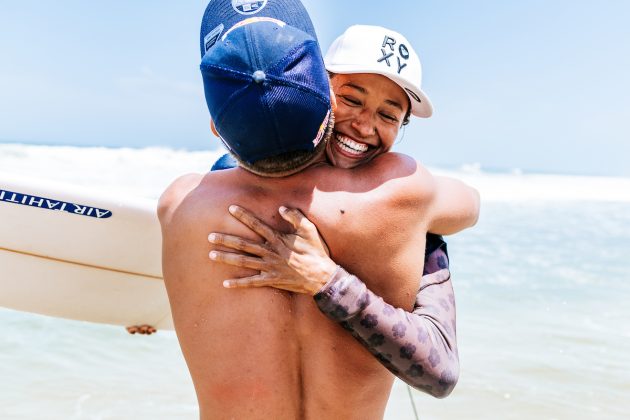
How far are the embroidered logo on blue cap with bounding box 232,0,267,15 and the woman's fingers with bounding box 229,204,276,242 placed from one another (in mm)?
480

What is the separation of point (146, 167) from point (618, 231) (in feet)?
43.5

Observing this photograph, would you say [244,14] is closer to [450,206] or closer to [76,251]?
[450,206]

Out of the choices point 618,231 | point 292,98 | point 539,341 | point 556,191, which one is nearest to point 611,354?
point 539,341

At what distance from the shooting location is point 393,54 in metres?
1.86

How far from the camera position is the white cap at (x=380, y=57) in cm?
183

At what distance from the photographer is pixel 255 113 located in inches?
50.9

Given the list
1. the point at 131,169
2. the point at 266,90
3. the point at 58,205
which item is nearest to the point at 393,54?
the point at 266,90

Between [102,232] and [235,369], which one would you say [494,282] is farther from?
[235,369]

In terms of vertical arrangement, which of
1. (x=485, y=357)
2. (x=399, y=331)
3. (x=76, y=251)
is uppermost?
(x=399, y=331)

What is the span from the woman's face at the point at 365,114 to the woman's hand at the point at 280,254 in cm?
41

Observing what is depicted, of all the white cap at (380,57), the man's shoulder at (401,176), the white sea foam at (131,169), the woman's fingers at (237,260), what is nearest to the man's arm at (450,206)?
the man's shoulder at (401,176)

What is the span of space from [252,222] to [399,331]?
0.43m

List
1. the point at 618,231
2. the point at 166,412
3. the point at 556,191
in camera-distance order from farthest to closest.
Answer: the point at 556,191 → the point at 618,231 → the point at 166,412

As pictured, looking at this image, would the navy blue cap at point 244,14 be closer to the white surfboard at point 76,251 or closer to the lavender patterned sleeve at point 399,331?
the lavender patterned sleeve at point 399,331
